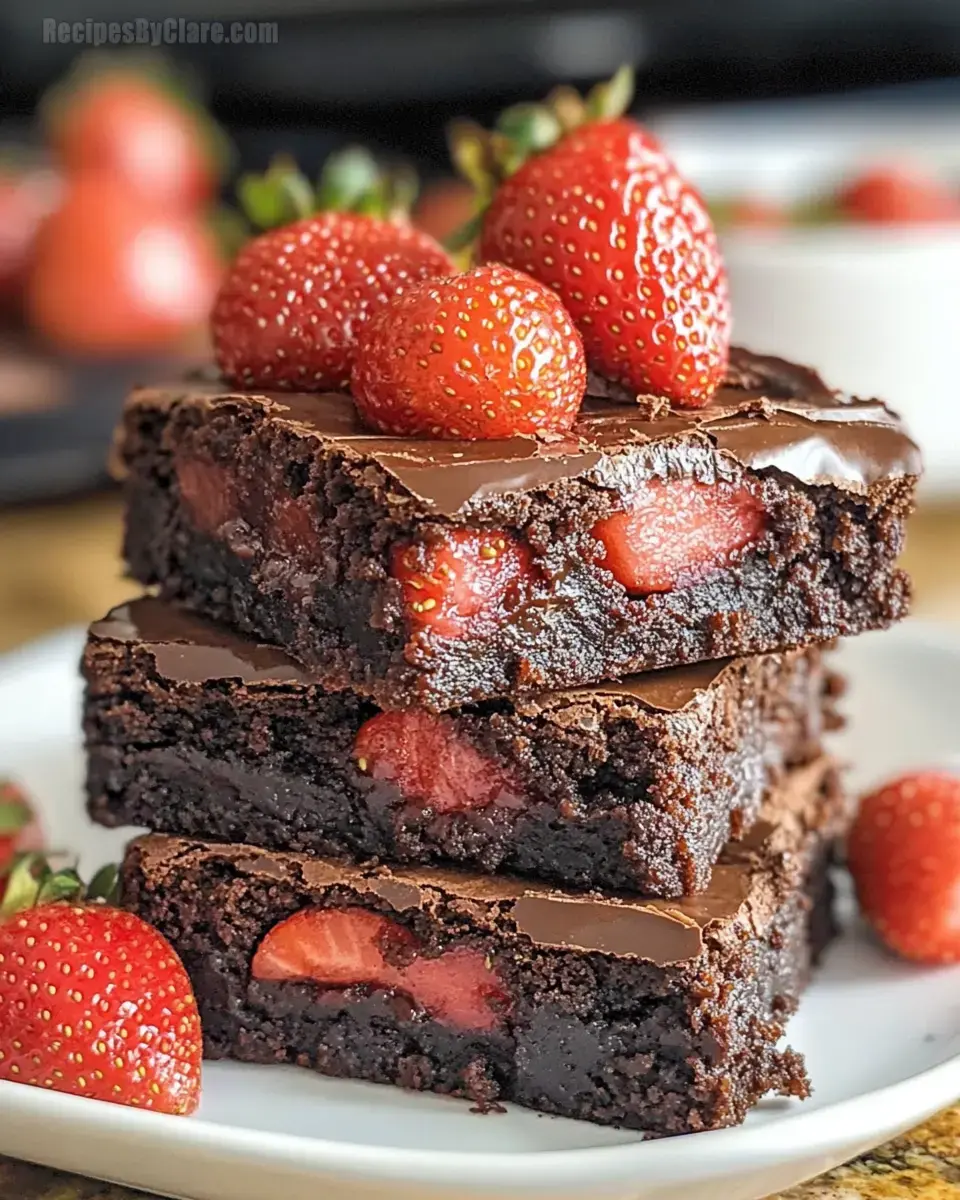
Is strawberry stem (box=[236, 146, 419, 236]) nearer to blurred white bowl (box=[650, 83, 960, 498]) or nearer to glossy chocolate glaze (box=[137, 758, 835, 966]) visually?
glossy chocolate glaze (box=[137, 758, 835, 966])

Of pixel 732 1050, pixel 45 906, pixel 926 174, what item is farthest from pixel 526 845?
pixel 926 174

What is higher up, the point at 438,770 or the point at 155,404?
the point at 155,404

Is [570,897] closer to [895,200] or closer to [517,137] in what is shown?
[517,137]

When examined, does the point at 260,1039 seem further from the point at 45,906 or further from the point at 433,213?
the point at 433,213

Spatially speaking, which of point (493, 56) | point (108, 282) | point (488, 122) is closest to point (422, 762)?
point (108, 282)

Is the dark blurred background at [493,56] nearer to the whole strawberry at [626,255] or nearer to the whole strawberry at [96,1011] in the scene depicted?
the whole strawberry at [626,255]
